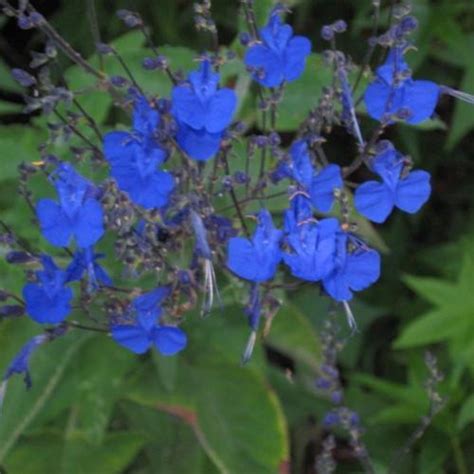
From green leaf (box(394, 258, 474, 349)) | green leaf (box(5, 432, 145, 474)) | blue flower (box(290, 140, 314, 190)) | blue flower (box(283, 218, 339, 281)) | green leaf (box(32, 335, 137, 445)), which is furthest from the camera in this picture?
green leaf (box(394, 258, 474, 349))

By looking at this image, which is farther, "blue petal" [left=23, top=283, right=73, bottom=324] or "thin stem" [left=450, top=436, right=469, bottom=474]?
"thin stem" [left=450, top=436, right=469, bottom=474]

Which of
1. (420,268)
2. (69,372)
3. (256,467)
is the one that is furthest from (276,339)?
(420,268)

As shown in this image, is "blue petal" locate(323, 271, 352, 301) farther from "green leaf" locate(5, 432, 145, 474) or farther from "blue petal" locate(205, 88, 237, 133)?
"green leaf" locate(5, 432, 145, 474)

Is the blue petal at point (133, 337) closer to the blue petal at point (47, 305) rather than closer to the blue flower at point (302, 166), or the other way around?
the blue petal at point (47, 305)

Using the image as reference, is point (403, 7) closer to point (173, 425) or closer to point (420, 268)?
point (173, 425)

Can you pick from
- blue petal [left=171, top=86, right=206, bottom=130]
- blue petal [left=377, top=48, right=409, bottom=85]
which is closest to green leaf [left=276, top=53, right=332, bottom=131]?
blue petal [left=377, top=48, right=409, bottom=85]

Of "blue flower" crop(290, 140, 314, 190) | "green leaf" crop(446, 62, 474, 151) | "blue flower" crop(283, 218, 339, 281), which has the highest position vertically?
"blue flower" crop(290, 140, 314, 190)

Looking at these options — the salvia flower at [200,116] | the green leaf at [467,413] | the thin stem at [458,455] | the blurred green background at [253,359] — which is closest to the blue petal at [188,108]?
the salvia flower at [200,116]
